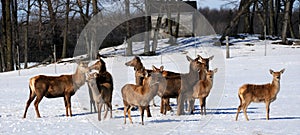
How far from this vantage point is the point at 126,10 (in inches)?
1060

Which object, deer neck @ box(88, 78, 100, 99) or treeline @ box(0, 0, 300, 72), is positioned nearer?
deer neck @ box(88, 78, 100, 99)

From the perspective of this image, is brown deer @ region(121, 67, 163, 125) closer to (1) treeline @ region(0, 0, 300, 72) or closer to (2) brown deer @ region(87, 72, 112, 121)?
(2) brown deer @ region(87, 72, 112, 121)

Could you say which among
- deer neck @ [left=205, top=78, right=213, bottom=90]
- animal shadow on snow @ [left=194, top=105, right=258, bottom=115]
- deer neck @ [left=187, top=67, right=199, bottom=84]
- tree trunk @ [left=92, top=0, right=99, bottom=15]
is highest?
tree trunk @ [left=92, top=0, right=99, bottom=15]

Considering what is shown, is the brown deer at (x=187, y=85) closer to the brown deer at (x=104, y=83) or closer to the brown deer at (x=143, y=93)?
the brown deer at (x=143, y=93)

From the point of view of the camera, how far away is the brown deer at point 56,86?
10.7m

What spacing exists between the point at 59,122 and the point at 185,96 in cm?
304

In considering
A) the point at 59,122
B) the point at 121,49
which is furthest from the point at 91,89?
the point at 121,49

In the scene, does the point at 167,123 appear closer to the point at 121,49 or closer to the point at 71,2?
the point at 71,2

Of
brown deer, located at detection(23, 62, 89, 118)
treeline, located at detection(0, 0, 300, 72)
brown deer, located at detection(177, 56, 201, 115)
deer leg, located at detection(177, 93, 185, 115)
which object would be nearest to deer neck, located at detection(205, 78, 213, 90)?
brown deer, located at detection(177, 56, 201, 115)

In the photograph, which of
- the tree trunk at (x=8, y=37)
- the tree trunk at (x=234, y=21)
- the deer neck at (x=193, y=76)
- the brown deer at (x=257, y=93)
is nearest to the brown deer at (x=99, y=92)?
the deer neck at (x=193, y=76)

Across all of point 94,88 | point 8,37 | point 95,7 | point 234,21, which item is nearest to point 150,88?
point 94,88

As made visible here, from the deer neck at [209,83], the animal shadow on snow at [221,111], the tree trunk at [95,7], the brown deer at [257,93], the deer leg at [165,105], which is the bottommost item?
the animal shadow on snow at [221,111]

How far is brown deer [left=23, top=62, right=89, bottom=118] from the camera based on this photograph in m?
10.7

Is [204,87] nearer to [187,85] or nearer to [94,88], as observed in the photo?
[187,85]
